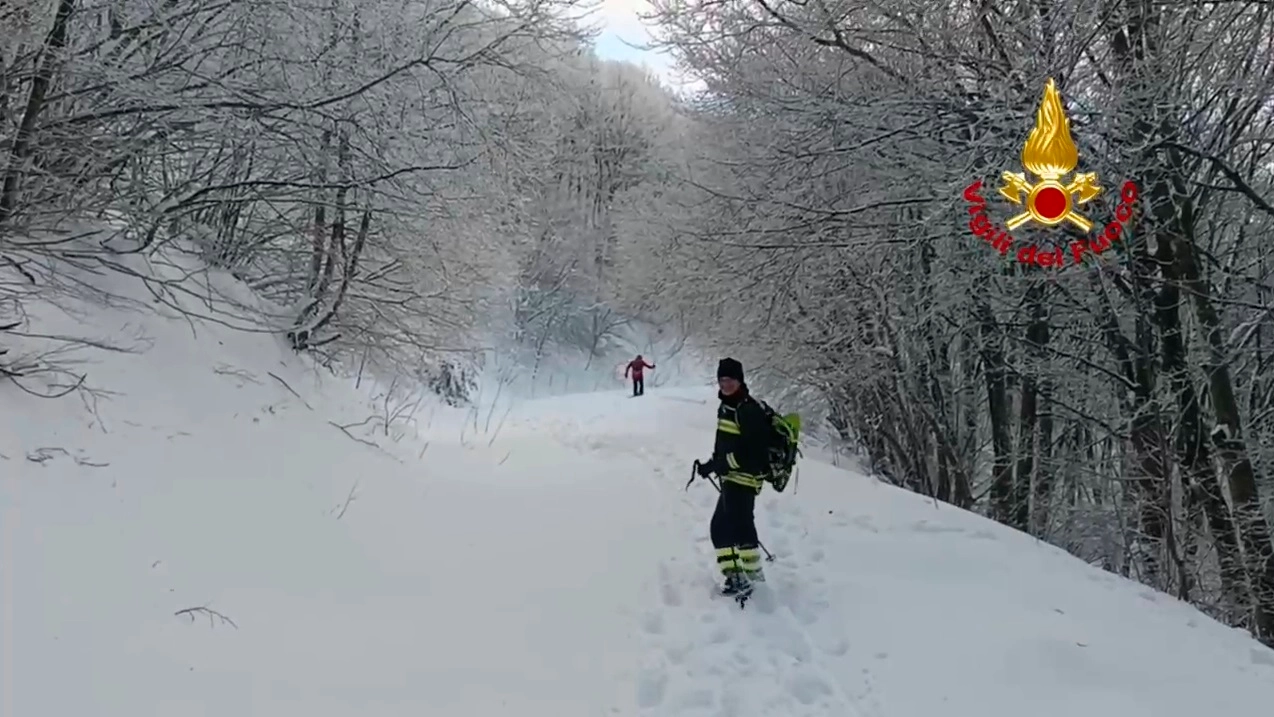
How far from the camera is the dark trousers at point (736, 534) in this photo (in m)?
5.35

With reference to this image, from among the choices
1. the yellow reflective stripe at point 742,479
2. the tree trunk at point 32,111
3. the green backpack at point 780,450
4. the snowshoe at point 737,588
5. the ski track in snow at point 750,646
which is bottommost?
the ski track in snow at point 750,646

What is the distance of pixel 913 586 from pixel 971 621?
2.10ft

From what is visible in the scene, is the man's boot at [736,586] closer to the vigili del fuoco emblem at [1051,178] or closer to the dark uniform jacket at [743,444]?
the dark uniform jacket at [743,444]

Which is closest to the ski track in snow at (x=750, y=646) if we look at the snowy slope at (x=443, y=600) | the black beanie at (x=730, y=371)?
the snowy slope at (x=443, y=600)

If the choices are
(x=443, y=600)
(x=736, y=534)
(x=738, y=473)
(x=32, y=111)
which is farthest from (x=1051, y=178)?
(x=32, y=111)

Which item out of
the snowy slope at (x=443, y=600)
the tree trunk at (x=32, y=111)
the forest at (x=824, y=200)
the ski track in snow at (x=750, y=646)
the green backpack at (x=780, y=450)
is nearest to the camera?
the snowy slope at (x=443, y=600)

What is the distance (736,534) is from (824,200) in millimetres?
4326

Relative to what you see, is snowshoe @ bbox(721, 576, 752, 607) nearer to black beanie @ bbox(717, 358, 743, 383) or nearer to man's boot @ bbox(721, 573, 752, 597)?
man's boot @ bbox(721, 573, 752, 597)

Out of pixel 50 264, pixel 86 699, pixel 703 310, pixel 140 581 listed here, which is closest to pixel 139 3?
pixel 50 264

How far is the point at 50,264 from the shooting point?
5.44m

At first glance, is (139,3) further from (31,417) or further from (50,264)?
(31,417)

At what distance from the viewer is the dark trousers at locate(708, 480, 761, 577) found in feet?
17.5

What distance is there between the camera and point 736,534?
536 cm

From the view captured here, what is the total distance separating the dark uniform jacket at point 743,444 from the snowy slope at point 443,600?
0.76m
